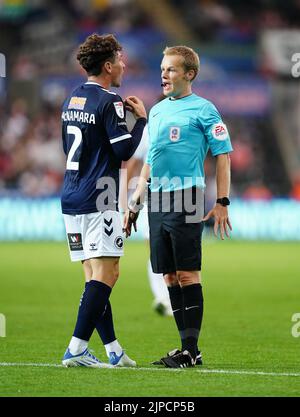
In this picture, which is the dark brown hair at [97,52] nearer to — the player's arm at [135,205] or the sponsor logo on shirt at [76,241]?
the player's arm at [135,205]

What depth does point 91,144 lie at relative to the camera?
7746mm

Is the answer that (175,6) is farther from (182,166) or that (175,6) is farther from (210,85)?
(182,166)

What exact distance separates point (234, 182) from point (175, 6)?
7.49m

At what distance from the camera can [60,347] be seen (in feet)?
29.7

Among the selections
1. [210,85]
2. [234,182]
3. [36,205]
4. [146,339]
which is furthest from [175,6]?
[146,339]

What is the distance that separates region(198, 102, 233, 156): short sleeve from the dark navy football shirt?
49 cm

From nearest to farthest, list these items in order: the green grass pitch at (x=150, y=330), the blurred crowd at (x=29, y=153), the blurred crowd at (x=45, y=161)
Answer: the green grass pitch at (x=150, y=330) < the blurred crowd at (x=29, y=153) < the blurred crowd at (x=45, y=161)

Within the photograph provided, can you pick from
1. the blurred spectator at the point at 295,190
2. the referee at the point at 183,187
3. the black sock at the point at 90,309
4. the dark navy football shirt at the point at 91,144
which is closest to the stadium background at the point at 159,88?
the blurred spectator at the point at 295,190

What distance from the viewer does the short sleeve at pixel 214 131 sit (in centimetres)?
776

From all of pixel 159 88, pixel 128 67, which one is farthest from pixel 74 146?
pixel 128 67

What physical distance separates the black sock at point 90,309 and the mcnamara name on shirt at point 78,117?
3.96 feet

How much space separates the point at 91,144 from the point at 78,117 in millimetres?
224

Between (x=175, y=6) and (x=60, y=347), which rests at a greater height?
(x=175, y=6)

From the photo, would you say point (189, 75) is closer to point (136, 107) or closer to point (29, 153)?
point (136, 107)
